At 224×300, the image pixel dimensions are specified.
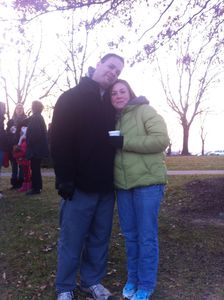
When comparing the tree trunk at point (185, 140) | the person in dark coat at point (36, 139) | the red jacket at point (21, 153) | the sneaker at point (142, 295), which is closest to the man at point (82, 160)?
the sneaker at point (142, 295)

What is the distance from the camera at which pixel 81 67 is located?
30.0m

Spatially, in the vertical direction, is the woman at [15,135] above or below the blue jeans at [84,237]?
above

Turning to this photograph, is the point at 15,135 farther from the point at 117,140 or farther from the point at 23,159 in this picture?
the point at 117,140

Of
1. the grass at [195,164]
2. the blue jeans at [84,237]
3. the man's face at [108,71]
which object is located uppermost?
the man's face at [108,71]

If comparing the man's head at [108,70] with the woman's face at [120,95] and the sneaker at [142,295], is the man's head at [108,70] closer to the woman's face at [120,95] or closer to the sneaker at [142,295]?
the woman's face at [120,95]

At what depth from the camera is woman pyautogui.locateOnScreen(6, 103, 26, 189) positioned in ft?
32.1

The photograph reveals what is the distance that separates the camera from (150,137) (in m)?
4.42

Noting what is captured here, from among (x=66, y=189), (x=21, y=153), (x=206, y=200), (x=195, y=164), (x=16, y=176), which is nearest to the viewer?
(x=66, y=189)

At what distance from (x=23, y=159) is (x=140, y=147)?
18.8ft

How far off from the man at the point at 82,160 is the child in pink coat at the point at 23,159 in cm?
501

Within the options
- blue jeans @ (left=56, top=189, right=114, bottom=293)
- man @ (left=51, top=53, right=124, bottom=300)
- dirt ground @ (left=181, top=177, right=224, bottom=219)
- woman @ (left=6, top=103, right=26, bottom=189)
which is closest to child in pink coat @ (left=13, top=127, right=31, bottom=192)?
woman @ (left=6, top=103, right=26, bottom=189)

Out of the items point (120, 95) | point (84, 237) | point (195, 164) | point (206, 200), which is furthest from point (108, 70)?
point (195, 164)

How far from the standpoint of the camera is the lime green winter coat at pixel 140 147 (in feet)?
14.5

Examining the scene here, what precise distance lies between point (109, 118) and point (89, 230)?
3.67ft
